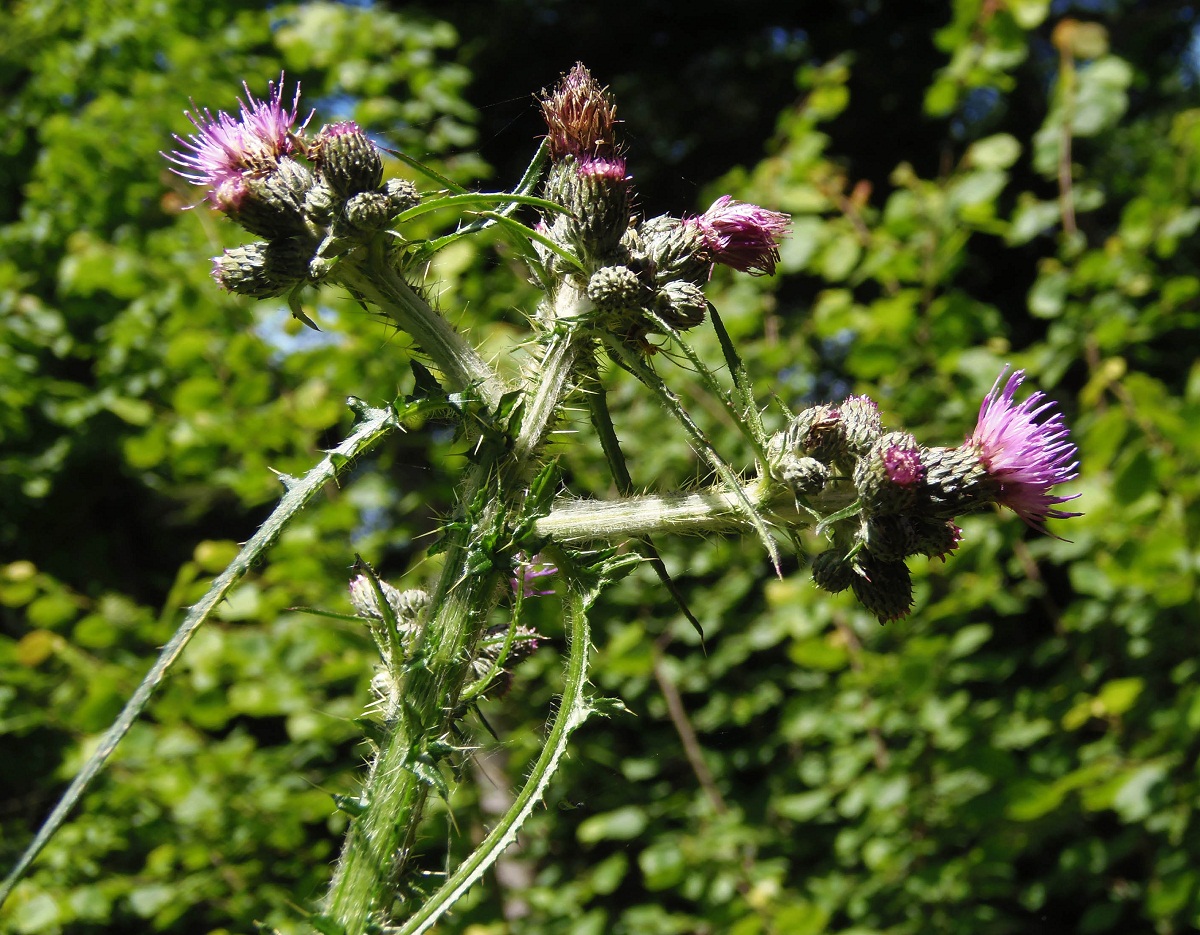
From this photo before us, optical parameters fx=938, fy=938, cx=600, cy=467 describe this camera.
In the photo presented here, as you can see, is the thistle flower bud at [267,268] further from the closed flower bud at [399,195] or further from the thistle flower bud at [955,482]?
the thistle flower bud at [955,482]

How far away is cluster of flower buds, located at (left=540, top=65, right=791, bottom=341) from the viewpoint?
0.70 m

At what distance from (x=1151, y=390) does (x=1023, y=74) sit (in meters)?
2.88

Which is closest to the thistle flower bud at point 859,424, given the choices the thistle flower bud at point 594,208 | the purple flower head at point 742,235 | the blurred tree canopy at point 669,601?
the purple flower head at point 742,235

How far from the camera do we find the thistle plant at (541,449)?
650 millimetres

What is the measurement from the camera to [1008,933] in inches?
99.0

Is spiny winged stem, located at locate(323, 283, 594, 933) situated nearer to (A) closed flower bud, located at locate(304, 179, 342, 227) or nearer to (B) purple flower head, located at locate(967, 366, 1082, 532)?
(A) closed flower bud, located at locate(304, 179, 342, 227)

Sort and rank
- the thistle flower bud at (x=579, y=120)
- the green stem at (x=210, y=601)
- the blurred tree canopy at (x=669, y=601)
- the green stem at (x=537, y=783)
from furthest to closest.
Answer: the blurred tree canopy at (x=669, y=601), the thistle flower bud at (x=579, y=120), the green stem at (x=537, y=783), the green stem at (x=210, y=601)

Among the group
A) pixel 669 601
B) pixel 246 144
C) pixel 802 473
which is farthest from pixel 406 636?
pixel 669 601

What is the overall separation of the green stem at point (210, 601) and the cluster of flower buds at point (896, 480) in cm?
31

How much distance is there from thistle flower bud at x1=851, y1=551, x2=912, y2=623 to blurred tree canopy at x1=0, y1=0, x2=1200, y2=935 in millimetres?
910

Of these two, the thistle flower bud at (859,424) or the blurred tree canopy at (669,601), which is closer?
the thistle flower bud at (859,424)

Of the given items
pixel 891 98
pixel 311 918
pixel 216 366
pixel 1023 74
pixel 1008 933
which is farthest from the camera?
pixel 891 98

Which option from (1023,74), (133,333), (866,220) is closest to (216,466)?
(133,333)

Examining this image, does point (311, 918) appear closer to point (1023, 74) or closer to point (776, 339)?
point (776, 339)
